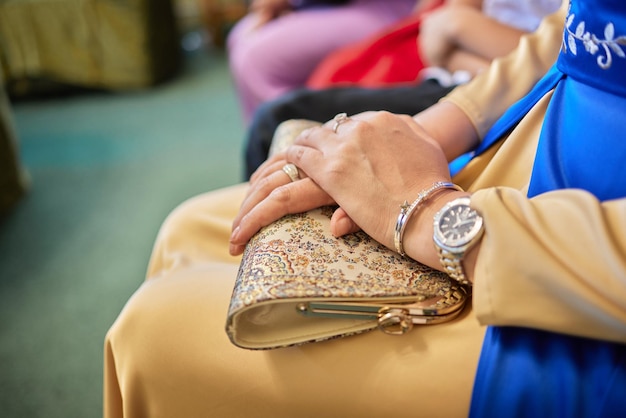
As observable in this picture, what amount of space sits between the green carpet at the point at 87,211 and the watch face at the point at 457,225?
2.89 ft

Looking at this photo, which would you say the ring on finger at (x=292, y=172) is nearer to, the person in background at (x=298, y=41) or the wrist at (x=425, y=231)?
the wrist at (x=425, y=231)

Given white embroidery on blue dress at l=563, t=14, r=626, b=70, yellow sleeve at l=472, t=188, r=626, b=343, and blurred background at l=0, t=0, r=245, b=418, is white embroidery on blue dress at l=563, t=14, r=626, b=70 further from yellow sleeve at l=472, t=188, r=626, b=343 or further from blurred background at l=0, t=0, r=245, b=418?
blurred background at l=0, t=0, r=245, b=418

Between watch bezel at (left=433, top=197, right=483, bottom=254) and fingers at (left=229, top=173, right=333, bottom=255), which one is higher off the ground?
watch bezel at (left=433, top=197, right=483, bottom=254)

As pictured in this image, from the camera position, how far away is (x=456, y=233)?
20.4 inches

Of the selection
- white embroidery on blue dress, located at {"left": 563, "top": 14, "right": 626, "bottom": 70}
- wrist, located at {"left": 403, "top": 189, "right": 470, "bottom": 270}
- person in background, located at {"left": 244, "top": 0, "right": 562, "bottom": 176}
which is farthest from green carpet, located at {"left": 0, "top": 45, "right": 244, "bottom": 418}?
white embroidery on blue dress, located at {"left": 563, "top": 14, "right": 626, "bottom": 70}

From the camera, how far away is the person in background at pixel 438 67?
1.06 m

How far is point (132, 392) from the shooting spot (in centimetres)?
60

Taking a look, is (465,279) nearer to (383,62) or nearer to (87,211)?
(383,62)

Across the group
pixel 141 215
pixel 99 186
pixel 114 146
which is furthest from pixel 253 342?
pixel 114 146

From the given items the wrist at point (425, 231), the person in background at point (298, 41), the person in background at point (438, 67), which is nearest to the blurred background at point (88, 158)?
the person in background at point (298, 41)

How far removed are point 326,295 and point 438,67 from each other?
827 mm

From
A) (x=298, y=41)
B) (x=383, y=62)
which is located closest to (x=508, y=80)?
(x=383, y=62)

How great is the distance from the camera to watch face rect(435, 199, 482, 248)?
508 mm

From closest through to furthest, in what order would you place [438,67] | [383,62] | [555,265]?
1. [555,265]
2. [438,67]
3. [383,62]
